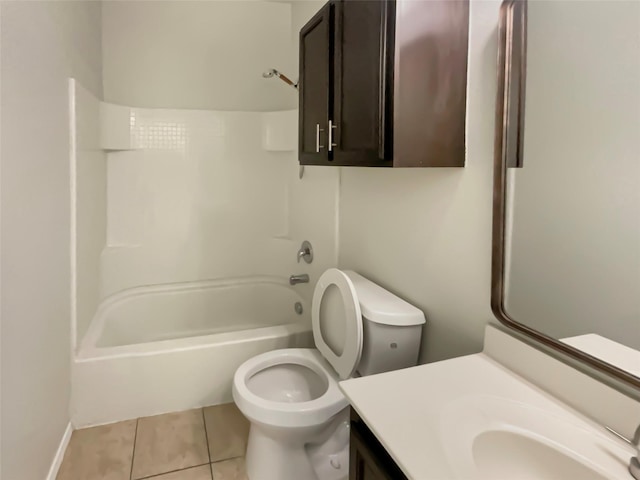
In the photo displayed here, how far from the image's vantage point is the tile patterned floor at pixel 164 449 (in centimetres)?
177

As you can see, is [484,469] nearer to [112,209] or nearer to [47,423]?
[47,423]

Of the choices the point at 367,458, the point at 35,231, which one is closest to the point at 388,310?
the point at 367,458

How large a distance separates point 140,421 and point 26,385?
81 centimetres

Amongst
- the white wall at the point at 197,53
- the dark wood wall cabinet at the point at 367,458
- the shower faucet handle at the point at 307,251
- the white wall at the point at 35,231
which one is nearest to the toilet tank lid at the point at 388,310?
the dark wood wall cabinet at the point at 367,458

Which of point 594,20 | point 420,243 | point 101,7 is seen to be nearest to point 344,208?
point 420,243

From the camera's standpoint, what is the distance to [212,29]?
295 centimetres

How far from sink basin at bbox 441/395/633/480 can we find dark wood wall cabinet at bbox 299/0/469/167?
69 centimetres

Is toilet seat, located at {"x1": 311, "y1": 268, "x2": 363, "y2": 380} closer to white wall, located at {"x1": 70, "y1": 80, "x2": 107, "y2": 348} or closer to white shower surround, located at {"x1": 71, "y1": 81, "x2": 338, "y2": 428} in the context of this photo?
white shower surround, located at {"x1": 71, "y1": 81, "x2": 338, "y2": 428}

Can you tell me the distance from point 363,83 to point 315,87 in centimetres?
43

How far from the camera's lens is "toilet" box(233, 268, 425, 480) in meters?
1.54

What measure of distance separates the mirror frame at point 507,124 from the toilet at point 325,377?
0.40 meters

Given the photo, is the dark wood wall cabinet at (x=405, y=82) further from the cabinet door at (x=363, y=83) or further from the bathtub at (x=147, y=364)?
the bathtub at (x=147, y=364)

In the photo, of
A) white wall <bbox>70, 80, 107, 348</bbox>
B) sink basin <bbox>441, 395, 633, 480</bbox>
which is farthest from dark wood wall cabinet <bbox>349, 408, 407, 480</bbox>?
white wall <bbox>70, 80, 107, 348</bbox>

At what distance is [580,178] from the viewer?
102 centimetres
